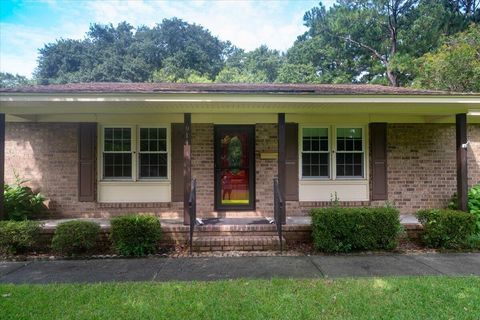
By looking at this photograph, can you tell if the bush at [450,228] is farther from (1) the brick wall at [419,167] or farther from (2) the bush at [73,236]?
(2) the bush at [73,236]

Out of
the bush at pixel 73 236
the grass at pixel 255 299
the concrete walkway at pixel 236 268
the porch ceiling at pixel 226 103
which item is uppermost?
the porch ceiling at pixel 226 103

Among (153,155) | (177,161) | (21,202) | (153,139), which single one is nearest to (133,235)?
(177,161)

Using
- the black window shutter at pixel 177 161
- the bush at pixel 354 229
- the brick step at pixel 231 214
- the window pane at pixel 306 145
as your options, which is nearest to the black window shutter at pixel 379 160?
the window pane at pixel 306 145

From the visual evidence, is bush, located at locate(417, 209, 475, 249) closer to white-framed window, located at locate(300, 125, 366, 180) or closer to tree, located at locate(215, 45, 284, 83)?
white-framed window, located at locate(300, 125, 366, 180)

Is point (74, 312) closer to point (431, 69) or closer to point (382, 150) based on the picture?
point (382, 150)

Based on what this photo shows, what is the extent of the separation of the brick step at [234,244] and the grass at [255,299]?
167 centimetres

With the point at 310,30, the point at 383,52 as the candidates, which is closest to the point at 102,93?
the point at 383,52

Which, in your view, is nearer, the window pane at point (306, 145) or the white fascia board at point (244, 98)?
the white fascia board at point (244, 98)

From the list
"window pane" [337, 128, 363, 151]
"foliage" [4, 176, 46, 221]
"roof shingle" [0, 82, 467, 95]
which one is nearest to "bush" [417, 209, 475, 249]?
"roof shingle" [0, 82, 467, 95]

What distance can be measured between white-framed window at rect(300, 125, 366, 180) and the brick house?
0.08ft

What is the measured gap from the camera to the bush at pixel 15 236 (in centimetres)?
517

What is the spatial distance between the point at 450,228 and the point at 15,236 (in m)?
7.54

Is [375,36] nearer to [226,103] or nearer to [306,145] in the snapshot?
[306,145]

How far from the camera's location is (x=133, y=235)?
529 centimetres
